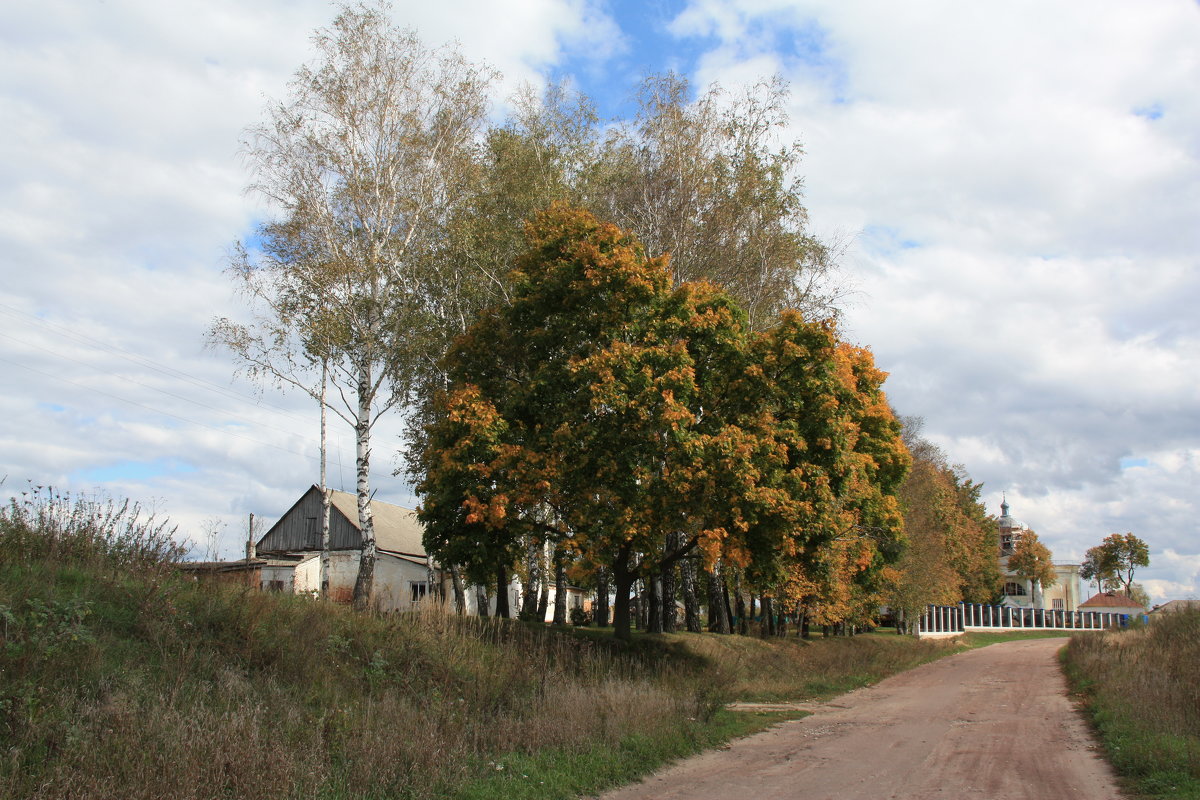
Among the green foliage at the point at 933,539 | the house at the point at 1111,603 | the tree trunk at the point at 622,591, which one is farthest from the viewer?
the house at the point at 1111,603

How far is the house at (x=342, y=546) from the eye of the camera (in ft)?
135

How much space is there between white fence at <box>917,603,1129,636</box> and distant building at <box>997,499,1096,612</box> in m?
5.65

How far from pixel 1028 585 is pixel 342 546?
9476 centimetres

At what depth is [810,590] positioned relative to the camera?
99.8 feet

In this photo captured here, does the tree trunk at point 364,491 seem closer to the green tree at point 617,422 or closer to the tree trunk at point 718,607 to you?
the green tree at point 617,422

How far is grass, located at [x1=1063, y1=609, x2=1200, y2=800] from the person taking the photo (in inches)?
410

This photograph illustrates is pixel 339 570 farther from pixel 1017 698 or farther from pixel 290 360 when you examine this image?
pixel 1017 698

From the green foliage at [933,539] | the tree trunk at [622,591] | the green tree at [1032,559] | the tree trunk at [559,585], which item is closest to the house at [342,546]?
the tree trunk at [559,585]

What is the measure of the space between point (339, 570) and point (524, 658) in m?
35.5

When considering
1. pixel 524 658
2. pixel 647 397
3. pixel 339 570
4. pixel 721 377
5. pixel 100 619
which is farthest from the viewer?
pixel 339 570

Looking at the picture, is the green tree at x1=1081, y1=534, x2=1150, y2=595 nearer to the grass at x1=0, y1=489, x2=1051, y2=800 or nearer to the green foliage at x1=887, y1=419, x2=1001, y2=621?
the green foliage at x1=887, y1=419, x2=1001, y2=621

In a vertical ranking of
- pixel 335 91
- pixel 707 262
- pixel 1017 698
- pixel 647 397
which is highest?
pixel 335 91

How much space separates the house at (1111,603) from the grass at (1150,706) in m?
94.1

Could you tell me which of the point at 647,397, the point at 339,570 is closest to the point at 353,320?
the point at 647,397
